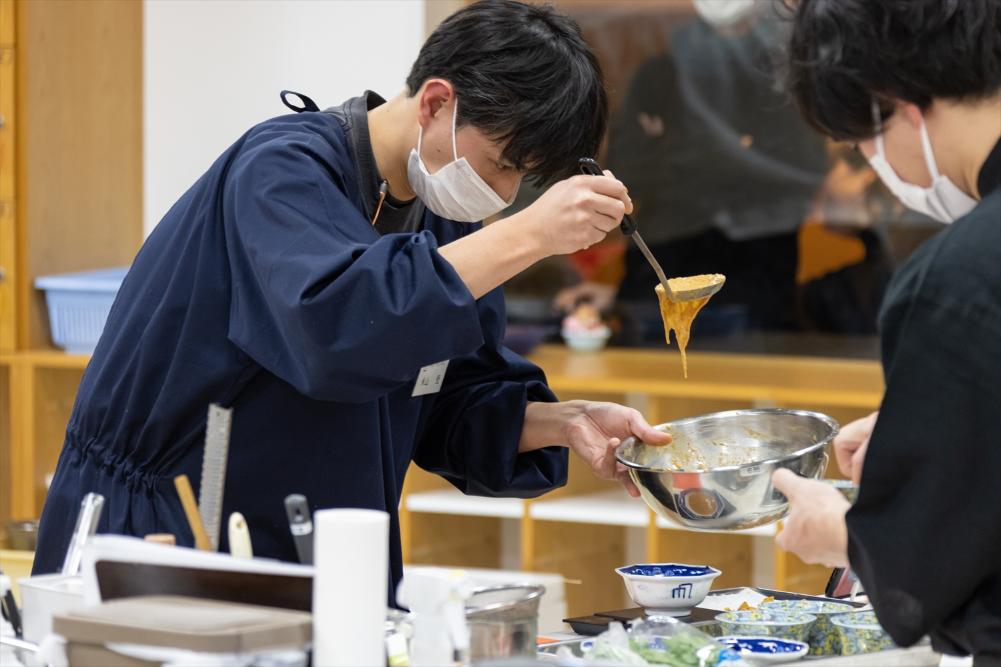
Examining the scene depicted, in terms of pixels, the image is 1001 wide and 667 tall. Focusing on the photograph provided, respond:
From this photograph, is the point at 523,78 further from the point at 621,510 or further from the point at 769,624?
the point at 621,510

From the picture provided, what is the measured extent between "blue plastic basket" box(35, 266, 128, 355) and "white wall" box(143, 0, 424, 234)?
0.39m

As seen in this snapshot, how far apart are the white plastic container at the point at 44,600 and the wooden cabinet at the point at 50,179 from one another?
92.9 inches

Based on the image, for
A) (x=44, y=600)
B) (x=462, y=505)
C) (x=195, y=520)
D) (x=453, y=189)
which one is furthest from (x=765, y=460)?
(x=462, y=505)

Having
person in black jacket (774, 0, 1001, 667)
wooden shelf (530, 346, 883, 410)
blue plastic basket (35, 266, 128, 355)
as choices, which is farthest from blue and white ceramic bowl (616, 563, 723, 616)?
blue plastic basket (35, 266, 128, 355)

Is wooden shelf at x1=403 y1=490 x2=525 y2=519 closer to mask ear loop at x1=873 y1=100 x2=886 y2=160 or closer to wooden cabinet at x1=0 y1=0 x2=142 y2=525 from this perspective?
wooden cabinet at x1=0 y1=0 x2=142 y2=525

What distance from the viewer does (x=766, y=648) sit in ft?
5.16

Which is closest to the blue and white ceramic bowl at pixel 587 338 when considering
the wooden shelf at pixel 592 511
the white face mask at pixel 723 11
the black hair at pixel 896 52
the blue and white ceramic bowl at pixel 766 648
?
the wooden shelf at pixel 592 511

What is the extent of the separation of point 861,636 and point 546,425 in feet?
2.12

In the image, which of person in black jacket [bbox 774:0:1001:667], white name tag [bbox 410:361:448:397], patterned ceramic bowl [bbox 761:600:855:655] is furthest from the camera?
white name tag [bbox 410:361:448:397]

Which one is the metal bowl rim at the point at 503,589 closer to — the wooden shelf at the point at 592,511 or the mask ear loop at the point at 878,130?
the mask ear loop at the point at 878,130

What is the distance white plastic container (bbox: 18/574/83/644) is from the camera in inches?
55.7

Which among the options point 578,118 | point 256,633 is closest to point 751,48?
point 578,118

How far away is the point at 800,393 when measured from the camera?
11.1 feet

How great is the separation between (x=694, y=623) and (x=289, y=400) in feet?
1.98
